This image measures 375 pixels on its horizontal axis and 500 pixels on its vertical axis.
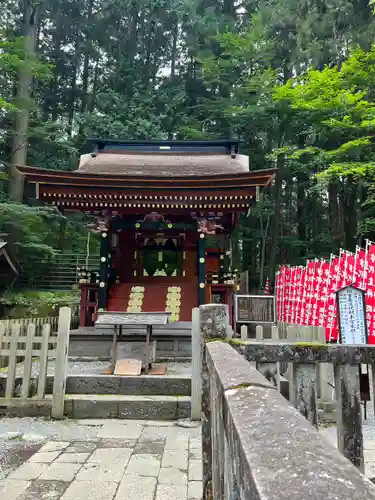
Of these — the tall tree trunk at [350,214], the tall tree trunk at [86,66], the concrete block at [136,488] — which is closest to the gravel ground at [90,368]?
the concrete block at [136,488]

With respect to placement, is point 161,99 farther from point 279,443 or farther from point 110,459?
point 279,443

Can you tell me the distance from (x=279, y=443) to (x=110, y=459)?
11.4 feet

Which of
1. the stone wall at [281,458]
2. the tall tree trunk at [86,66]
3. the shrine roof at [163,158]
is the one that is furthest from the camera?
the tall tree trunk at [86,66]

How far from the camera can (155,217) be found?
1083 cm

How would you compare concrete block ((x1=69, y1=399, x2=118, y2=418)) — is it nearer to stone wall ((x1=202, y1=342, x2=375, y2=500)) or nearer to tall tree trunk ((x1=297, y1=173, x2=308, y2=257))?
stone wall ((x1=202, y1=342, x2=375, y2=500))

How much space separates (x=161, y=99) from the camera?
69.8ft

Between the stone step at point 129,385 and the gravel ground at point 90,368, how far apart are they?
2.43ft

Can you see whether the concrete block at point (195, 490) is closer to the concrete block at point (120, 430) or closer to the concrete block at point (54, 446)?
the concrete block at point (120, 430)

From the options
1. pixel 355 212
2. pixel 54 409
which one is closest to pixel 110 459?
pixel 54 409

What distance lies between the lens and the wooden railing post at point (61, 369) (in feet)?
16.1

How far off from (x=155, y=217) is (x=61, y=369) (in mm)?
6433

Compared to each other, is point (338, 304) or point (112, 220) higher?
point (112, 220)

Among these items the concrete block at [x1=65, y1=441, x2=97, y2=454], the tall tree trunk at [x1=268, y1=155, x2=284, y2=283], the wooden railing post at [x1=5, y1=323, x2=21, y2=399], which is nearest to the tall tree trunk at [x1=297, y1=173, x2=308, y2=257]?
the tall tree trunk at [x1=268, y1=155, x2=284, y2=283]

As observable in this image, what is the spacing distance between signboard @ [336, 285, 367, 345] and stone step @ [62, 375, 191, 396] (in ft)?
9.79
